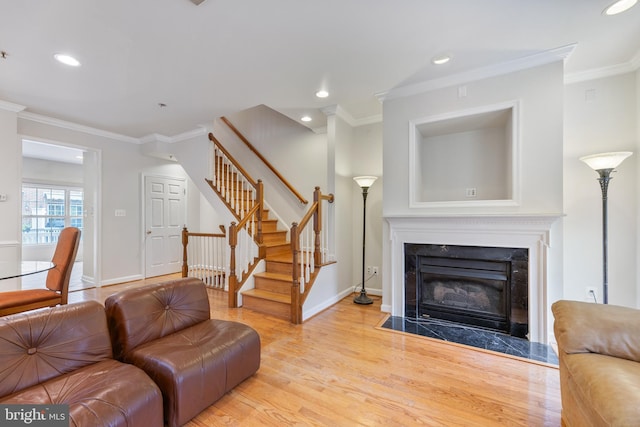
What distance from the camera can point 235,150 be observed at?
17.9 ft

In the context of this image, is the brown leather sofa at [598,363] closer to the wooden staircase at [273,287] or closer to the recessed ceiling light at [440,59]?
the recessed ceiling light at [440,59]

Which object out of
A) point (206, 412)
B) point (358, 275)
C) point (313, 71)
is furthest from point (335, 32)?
point (358, 275)

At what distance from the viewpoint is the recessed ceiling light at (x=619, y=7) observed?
75.0 inches

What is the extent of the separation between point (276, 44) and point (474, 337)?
325 centimetres

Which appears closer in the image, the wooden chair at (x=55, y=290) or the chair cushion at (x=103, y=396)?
the chair cushion at (x=103, y=396)

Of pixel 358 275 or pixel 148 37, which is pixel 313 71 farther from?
pixel 358 275

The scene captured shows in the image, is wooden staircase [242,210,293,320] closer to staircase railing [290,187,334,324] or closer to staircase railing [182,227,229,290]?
staircase railing [290,187,334,324]

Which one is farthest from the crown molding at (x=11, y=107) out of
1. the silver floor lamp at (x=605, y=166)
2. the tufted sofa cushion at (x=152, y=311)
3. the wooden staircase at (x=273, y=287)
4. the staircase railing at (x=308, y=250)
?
the silver floor lamp at (x=605, y=166)

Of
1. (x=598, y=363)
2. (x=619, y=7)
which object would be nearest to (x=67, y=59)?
(x=598, y=363)

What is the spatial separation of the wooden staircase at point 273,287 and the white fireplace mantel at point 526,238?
1.64 meters

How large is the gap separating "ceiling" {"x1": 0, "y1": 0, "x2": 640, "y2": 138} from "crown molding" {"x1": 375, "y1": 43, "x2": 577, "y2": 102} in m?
0.06

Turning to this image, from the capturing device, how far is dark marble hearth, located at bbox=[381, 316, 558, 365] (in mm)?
2357

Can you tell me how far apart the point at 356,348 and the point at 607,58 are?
11.6ft

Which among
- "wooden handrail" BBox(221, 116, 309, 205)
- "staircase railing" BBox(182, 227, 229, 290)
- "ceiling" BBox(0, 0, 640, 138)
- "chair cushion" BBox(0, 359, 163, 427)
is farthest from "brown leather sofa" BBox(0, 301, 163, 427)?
"wooden handrail" BBox(221, 116, 309, 205)
